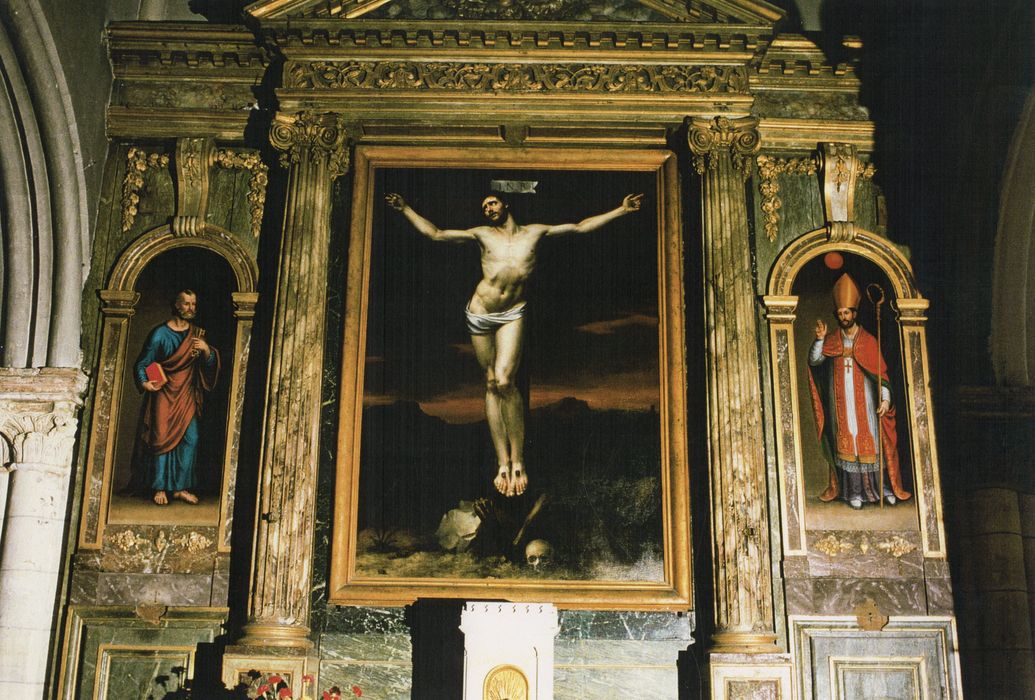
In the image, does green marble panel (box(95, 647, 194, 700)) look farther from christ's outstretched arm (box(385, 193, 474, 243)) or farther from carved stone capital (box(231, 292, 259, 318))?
christ's outstretched arm (box(385, 193, 474, 243))

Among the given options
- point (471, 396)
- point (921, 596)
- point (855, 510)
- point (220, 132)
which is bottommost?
point (921, 596)

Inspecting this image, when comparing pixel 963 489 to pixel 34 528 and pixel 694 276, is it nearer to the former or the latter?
pixel 694 276

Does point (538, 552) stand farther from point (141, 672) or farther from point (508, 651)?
point (141, 672)

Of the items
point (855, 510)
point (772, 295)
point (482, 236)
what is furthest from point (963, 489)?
point (482, 236)

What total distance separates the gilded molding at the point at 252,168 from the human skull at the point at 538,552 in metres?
3.18

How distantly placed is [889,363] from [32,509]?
19.5 feet

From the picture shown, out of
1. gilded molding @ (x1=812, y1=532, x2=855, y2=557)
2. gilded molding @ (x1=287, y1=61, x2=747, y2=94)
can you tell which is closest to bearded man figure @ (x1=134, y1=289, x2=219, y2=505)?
gilded molding @ (x1=287, y1=61, x2=747, y2=94)

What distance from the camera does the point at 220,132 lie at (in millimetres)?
9484

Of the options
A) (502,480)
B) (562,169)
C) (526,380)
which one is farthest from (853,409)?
(562,169)

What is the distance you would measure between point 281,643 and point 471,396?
6.81 feet

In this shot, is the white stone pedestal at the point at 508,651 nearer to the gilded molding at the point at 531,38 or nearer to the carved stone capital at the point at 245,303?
the carved stone capital at the point at 245,303

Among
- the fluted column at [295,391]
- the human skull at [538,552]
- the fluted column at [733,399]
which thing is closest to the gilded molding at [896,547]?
the fluted column at [733,399]

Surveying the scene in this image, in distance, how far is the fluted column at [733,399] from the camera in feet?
26.5

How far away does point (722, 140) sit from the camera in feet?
30.0
